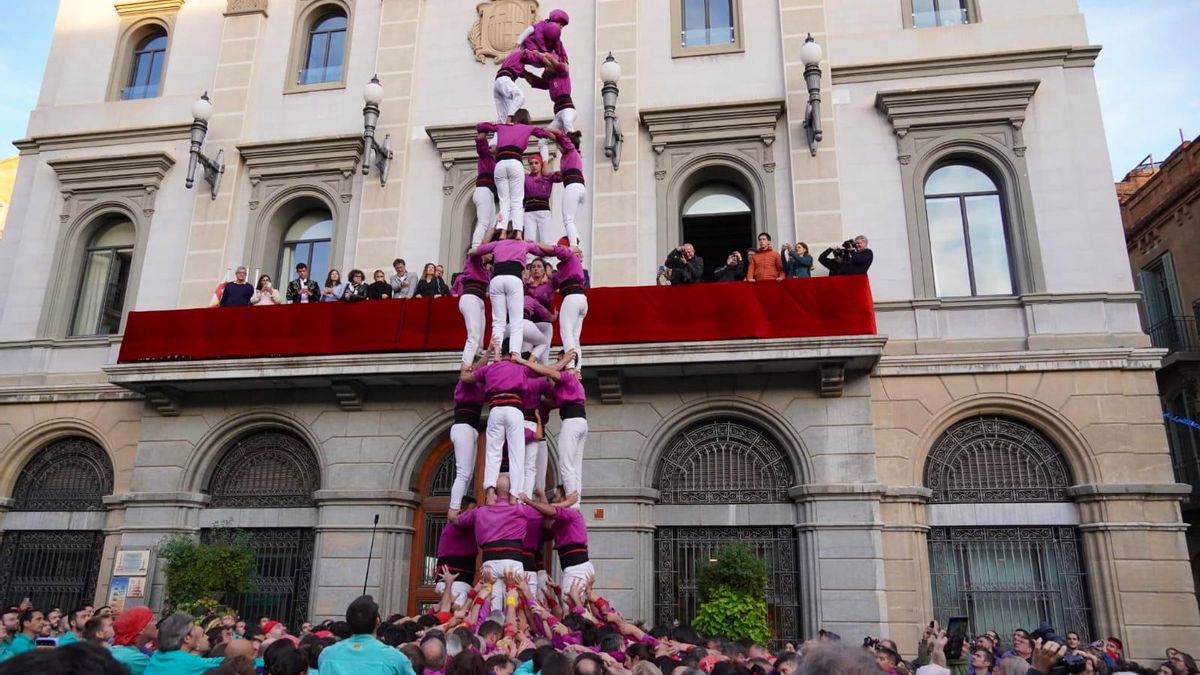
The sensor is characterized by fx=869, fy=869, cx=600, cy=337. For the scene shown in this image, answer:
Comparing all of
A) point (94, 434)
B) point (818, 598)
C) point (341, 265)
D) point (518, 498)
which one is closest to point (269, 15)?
point (341, 265)

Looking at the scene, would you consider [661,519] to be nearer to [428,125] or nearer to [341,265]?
[341,265]

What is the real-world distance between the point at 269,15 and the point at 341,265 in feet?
22.2

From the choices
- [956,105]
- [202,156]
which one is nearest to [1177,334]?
[956,105]

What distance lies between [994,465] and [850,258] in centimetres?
423

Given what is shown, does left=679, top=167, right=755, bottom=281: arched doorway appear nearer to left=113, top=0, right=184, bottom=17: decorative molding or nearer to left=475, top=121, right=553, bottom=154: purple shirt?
left=475, top=121, right=553, bottom=154: purple shirt

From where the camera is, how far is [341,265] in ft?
57.9

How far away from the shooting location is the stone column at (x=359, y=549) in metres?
14.9

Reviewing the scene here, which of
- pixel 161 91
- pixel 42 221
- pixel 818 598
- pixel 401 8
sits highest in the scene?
pixel 401 8

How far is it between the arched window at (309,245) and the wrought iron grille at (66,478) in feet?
16.4

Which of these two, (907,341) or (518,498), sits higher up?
(907,341)

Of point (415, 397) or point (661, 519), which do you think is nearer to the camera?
point (661, 519)

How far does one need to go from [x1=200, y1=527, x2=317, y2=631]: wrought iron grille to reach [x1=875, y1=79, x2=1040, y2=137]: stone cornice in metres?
13.3

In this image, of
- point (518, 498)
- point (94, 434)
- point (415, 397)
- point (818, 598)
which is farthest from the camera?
point (94, 434)

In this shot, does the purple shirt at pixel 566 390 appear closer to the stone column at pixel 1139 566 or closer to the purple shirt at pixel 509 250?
the purple shirt at pixel 509 250
